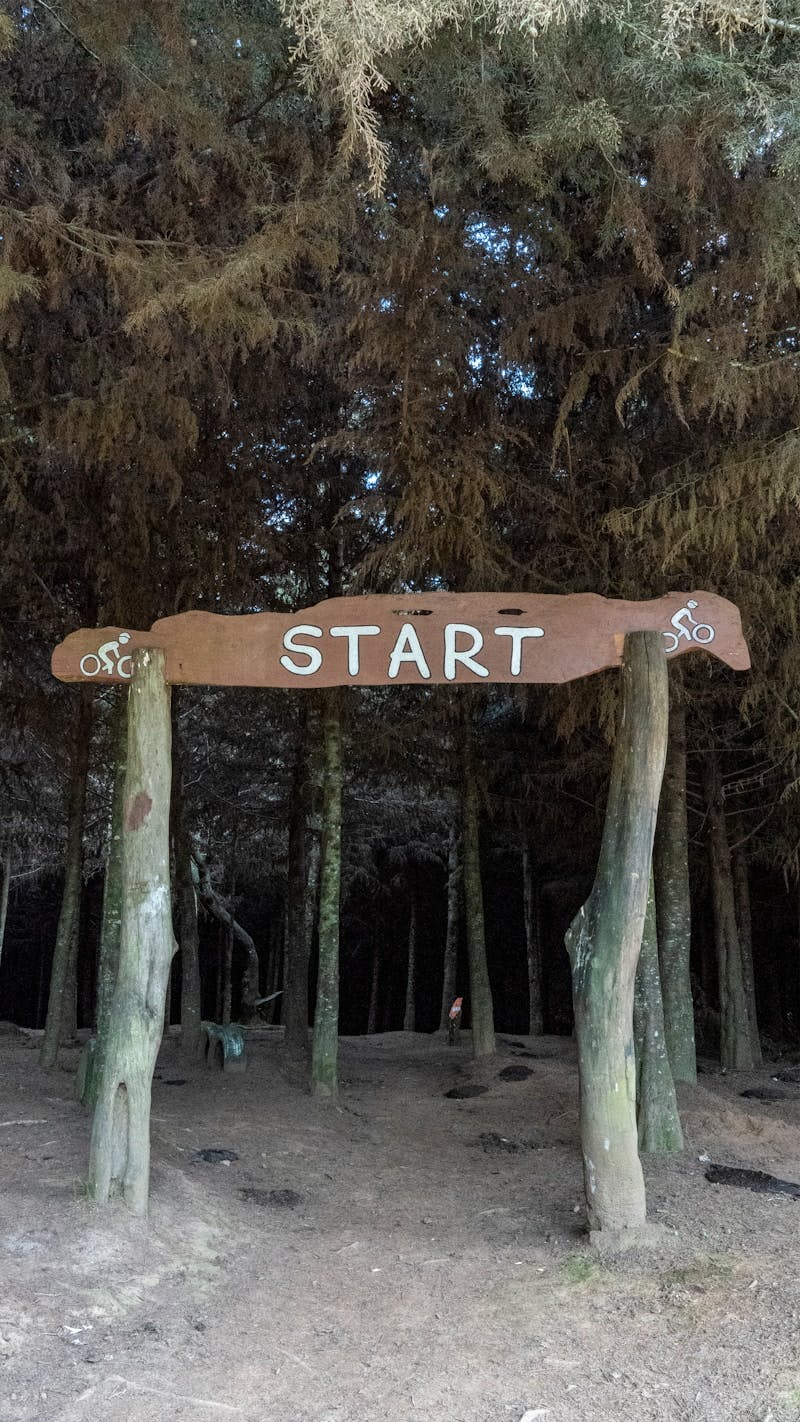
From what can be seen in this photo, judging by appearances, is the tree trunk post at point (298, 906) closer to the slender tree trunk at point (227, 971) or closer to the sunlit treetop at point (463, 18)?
the slender tree trunk at point (227, 971)

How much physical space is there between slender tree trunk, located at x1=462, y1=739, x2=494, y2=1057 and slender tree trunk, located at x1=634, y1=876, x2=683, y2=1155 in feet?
13.7

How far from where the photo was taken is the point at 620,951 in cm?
536

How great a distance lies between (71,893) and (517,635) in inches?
246

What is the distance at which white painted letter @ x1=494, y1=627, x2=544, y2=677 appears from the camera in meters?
5.61

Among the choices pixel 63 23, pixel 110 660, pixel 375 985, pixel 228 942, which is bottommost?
pixel 375 985

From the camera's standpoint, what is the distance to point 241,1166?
7.12 metres

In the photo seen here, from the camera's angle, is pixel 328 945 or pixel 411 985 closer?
pixel 328 945

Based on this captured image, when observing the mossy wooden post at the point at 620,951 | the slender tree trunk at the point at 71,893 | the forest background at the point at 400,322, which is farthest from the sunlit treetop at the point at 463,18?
the slender tree trunk at the point at 71,893

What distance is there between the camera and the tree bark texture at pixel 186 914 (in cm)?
1116

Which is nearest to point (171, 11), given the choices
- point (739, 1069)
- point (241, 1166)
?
point (241, 1166)

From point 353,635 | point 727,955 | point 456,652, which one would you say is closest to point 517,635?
point 456,652

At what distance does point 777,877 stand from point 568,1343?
1205cm

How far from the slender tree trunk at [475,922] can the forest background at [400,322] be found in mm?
1469

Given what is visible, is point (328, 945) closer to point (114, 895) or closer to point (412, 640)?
point (114, 895)
